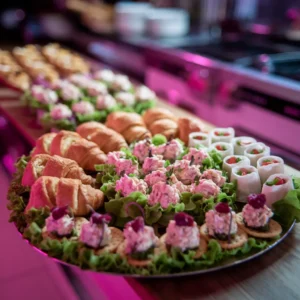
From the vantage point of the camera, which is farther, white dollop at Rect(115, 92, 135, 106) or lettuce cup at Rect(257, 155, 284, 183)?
white dollop at Rect(115, 92, 135, 106)

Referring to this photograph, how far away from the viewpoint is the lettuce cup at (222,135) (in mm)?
1928

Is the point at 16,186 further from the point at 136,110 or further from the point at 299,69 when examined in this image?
the point at 299,69

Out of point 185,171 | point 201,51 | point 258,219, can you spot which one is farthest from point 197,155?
point 201,51

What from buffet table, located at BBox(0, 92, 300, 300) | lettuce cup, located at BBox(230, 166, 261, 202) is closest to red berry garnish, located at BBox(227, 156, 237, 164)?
lettuce cup, located at BBox(230, 166, 261, 202)

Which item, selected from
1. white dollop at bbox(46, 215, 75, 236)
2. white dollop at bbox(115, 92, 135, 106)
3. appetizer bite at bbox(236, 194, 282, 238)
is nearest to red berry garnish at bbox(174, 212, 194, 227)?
appetizer bite at bbox(236, 194, 282, 238)

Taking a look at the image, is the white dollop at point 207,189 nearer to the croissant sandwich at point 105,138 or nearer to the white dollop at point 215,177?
the white dollop at point 215,177

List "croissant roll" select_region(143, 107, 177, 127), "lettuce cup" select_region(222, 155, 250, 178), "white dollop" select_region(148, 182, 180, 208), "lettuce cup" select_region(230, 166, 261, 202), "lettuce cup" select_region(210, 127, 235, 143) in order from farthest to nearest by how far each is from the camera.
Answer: "croissant roll" select_region(143, 107, 177, 127), "lettuce cup" select_region(210, 127, 235, 143), "lettuce cup" select_region(222, 155, 250, 178), "lettuce cup" select_region(230, 166, 261, 202), "white dollop" select_region(148, 182, 180, 208)

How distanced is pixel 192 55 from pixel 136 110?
1.06 m

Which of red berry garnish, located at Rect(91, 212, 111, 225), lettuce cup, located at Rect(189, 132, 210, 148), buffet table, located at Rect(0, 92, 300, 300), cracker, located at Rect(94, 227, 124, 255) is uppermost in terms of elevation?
red berry garnish, located at Rect(91, 212, 111, 225)

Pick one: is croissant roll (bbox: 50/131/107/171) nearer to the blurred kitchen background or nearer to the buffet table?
the blurred kitchen background

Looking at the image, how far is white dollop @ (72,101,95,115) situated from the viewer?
2369mm

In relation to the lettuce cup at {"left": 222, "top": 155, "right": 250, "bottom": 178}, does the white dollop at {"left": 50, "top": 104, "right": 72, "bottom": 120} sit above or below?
below

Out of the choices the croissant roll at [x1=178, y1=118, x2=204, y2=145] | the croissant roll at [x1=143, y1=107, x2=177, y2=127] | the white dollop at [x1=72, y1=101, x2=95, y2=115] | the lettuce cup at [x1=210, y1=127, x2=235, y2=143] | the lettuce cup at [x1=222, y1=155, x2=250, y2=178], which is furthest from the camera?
the white dollop at [x1=72, y1=101, x2=95, y2=115]

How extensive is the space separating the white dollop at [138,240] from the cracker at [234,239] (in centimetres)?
17
